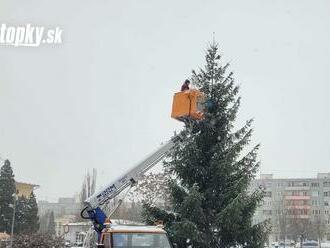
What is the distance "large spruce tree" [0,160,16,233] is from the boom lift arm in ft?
148

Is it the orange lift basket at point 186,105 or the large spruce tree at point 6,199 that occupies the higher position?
the orange lift basket at point 186,105

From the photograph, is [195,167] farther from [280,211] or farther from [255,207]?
[280,211]

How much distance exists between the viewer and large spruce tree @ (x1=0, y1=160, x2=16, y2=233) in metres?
57.1

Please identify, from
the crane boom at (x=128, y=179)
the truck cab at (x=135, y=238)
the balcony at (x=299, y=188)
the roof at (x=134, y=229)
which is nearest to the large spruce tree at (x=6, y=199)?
the crane boom at (x=128, y=179)

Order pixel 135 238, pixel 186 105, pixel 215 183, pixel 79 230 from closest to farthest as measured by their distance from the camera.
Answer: pixel 135 238
pixel 186 105
pixel 215 183
pixel 79 230

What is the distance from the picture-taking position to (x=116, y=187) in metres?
15.1

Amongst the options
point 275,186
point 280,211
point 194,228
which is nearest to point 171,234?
point 194,228

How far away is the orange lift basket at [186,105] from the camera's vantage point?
15.4 m

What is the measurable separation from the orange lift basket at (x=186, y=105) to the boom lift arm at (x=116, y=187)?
1167 mm

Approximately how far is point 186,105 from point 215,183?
4.87 meters

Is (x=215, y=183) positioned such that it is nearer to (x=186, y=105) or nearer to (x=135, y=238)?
(x=186, y=105)

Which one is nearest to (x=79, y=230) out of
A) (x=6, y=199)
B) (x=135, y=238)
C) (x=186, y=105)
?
(x=6, y=199)

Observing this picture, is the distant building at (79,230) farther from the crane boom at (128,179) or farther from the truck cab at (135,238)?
the truck cab at (135,238)

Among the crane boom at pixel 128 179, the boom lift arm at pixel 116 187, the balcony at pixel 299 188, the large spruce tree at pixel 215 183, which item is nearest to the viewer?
the boom lift arm at pixel 116 187
